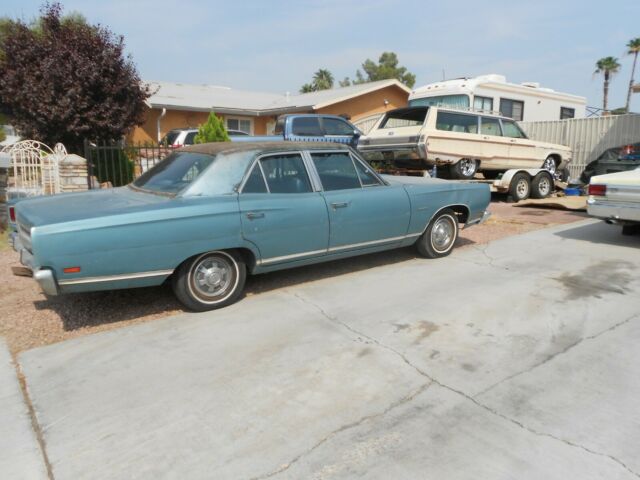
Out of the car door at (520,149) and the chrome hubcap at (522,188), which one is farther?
the car door at (520,149)

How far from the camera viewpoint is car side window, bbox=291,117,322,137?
40.2ft

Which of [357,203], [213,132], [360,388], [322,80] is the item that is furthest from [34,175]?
[322,80]

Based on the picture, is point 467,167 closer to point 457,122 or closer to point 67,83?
point 457,122

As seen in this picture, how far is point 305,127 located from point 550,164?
21.6 ft

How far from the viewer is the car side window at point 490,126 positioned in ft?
38.6

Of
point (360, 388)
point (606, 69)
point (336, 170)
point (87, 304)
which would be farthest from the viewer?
point (606, 69)

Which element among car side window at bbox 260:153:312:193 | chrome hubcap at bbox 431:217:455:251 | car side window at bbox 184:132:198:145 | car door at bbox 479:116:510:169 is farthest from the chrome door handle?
car side window at bbox 184:132:198:145

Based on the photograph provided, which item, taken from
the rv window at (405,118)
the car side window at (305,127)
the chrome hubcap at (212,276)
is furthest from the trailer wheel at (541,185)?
the chrome hubcap at (212,276)

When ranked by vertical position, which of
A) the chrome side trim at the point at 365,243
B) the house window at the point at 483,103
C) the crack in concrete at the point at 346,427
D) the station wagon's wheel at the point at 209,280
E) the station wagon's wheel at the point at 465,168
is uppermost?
the house window at the point at 483,103

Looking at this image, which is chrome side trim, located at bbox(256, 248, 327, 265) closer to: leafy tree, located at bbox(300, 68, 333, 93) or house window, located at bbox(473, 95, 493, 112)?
house window, located at bbox(473, 95, 493, 112)

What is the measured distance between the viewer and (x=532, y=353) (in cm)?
379

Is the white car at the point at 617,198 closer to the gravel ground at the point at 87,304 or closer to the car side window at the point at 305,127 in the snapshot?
the gravel ground at the point at 87,304

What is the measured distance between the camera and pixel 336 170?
18.3 ft

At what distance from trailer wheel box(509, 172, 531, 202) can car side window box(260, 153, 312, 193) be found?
25.7 ft
